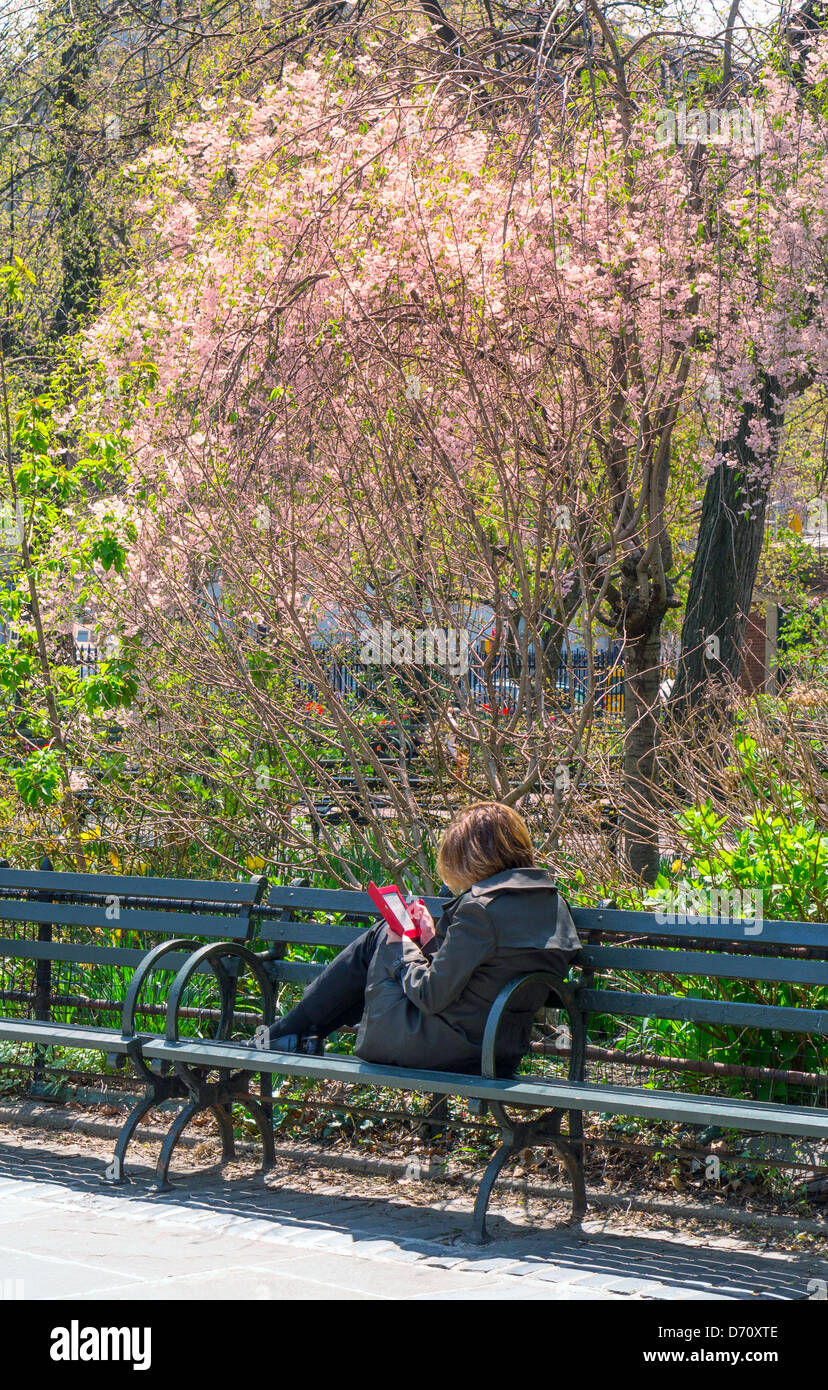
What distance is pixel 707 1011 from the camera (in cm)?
460

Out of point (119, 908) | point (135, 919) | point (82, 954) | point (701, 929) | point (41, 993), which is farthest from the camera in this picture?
point (41, 993)

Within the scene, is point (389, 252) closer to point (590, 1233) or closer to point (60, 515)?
point (60, 515)

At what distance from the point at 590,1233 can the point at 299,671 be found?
8.85 ft

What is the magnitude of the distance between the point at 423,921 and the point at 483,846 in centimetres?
37

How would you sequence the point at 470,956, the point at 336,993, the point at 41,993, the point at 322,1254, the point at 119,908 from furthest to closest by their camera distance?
the point at 41,993 < the point at 119,908 < the point at 336,993 < the point at 470,956 < the point at 322,1254

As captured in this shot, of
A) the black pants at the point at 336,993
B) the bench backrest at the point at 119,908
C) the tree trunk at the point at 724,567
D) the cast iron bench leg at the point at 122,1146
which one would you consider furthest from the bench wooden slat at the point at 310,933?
→ the tree trunk at the point at 724,567

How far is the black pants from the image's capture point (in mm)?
5039

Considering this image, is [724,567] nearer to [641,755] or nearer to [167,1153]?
[641,755]

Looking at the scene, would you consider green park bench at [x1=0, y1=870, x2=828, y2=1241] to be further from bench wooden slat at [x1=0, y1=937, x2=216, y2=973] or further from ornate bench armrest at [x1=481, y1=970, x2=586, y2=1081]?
bench wooden slat at [x1=0, y1=937, x2=216, y2=973]

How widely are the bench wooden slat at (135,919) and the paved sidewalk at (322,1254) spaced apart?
3.32 feet

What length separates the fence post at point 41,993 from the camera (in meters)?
6.53

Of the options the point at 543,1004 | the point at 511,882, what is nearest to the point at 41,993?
the point at 543,1004

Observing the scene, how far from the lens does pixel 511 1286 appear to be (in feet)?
13.0
